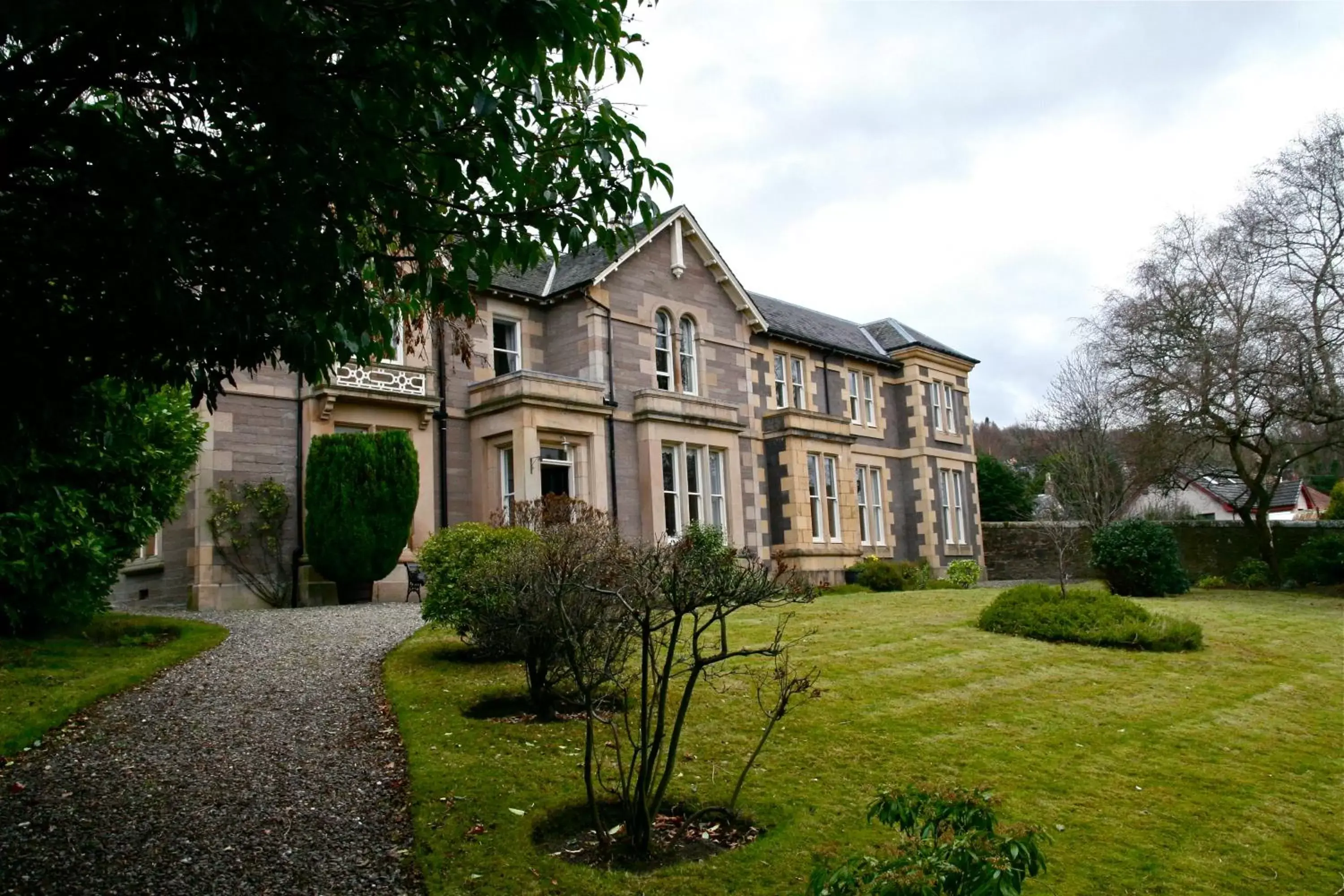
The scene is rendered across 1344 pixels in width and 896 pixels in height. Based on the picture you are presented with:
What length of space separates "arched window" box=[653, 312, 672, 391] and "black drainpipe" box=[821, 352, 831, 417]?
7.71 meters

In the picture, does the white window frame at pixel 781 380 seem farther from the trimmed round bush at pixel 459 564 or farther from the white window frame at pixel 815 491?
the trimmed round bush at pixel 459 564

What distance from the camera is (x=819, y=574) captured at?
2719 centimetres

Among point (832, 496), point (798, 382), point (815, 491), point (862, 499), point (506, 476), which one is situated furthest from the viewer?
point (862, 499)

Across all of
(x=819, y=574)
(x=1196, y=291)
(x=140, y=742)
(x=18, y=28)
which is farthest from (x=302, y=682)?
(x=1196, y=291)

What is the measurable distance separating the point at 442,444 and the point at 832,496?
12.1m

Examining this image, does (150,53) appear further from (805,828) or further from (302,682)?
(302,682)

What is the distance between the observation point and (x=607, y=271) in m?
23.4

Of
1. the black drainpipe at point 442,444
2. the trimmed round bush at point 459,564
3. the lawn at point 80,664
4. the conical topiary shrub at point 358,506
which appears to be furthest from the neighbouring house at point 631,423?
the lawn at point 80,664

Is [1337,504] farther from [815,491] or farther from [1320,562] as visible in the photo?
[815,491]

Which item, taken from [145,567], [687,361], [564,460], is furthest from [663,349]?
[145,567]

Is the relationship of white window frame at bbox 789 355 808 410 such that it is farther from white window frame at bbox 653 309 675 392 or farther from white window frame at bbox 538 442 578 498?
white window frame at bbox 538 442 578 498

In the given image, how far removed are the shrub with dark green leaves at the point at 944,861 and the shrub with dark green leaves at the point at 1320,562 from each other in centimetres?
2482

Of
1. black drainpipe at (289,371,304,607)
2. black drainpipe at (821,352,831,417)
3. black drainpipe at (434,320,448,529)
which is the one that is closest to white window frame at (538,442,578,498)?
black drainpipe at (434,320,448,529)

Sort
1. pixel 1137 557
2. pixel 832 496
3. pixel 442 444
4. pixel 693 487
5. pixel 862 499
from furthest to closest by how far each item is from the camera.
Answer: pixel 862 499 < pixel 832 496 < pixel 693 487 < pixel 1137 557 < pixel 442 444
